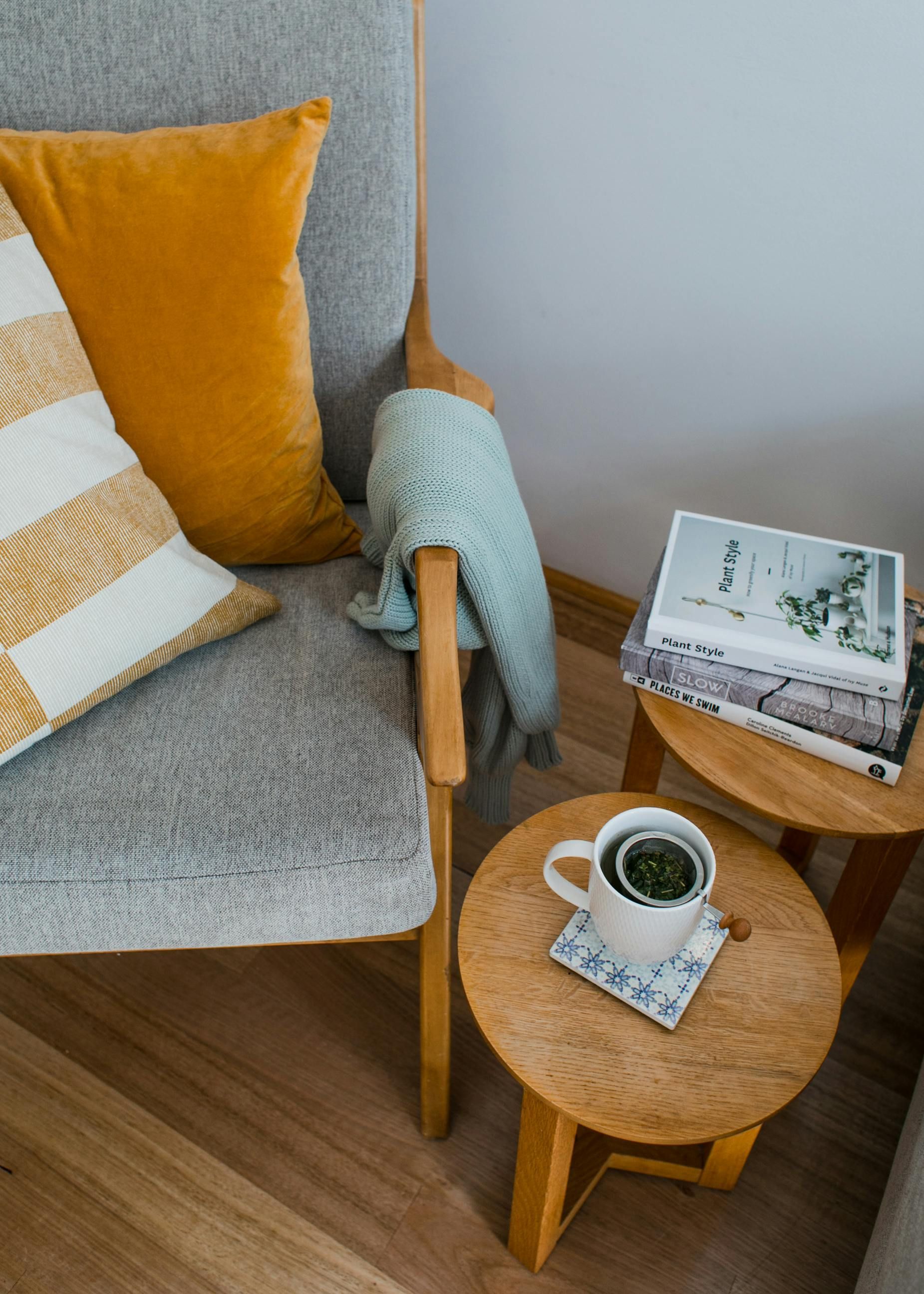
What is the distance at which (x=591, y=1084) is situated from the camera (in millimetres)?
694

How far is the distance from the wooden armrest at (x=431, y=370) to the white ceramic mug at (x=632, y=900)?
49 centimetres

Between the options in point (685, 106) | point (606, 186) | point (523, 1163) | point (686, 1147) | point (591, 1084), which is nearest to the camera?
point (591, 1084)

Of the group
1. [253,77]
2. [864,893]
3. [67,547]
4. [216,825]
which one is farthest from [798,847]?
[253,77]

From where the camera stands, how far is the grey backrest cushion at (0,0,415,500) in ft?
3.29

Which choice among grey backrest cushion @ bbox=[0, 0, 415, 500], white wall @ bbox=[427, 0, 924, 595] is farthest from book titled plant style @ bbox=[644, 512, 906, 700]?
grey backrest cushion @ bbox=[0, 0, 415, 500]

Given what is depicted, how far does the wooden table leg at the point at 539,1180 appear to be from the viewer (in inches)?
30.0

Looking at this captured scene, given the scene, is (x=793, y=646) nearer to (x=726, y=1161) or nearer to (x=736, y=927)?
(x=736, y=927)

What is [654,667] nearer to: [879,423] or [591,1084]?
[591,1084]

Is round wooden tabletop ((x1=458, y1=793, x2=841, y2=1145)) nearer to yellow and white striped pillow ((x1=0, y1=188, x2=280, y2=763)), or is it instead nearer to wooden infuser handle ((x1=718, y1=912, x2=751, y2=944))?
wooden infuser handle ((x1=718, y1=912, x2=751, y2=944))

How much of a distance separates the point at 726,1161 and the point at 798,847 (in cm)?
41

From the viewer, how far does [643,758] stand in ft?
3.39

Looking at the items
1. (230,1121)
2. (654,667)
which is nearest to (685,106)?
(654,667)

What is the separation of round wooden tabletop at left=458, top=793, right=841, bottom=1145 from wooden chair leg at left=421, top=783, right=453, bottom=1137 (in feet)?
0.16

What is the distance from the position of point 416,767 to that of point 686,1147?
508mm
